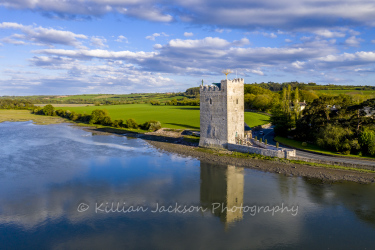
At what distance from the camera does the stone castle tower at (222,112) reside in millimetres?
34875

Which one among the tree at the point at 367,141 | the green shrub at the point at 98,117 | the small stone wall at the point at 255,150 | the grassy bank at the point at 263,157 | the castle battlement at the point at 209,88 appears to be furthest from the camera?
the green shrub at the point at 98,117

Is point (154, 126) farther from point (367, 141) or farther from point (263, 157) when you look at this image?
point (367, 141)

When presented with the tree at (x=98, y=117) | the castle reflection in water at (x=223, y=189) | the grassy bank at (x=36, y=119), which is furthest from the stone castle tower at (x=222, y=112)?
the grassy bank at (x=36, y=119)

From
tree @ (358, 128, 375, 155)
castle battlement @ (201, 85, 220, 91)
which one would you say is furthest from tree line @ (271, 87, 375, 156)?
castle battlement @ (201, 85, 220, 91)

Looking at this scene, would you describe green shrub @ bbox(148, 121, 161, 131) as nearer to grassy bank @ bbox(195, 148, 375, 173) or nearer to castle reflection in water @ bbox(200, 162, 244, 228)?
grassy bank @ bbox(195, 148, 375, 173)

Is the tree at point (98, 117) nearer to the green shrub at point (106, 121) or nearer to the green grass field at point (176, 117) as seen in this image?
the green shrub at point (106, 121)

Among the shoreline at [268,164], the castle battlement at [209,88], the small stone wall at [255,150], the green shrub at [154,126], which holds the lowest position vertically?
the shoreline at [268,164]

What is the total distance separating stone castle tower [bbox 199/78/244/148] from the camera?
114 ft

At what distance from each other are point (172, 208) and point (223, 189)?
5.96 metres

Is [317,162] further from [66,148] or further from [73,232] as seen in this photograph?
[66,148]

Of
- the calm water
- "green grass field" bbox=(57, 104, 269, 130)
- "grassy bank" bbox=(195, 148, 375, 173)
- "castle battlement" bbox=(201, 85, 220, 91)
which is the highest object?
"castle battlement" bbox=(201, 85, 220, 91)

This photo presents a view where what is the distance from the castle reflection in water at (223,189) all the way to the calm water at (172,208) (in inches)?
3.2

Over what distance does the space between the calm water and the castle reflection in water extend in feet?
0.26

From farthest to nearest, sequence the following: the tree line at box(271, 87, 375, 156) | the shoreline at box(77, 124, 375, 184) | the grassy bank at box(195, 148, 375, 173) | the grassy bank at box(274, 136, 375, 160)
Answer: the grassy bank at box(274, 136, 375, 160)
the tree line at box(271, 87, 375, 156)
the grassy bank at box(195, 148, 375, 173)
the shoreline at box(77, 124, 375, 184)
